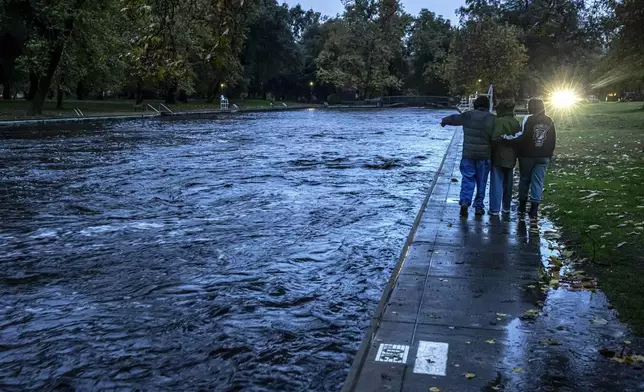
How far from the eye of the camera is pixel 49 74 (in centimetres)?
3862

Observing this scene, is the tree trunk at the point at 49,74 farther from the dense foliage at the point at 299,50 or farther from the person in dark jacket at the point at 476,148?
the person in dark jacket at the point at 476,148

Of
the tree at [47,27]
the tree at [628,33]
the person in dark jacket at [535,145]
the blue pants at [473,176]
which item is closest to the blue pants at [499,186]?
the blue pants at [473,176]

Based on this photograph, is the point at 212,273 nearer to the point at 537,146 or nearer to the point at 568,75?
the point at 537,146

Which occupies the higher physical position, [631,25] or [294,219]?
[631,25]

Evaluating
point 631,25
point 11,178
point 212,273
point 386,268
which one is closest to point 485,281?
point 386,268

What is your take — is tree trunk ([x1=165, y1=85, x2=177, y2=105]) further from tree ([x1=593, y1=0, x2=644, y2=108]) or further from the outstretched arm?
the outstretched arm

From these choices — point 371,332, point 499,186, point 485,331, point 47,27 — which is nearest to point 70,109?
point 47,27

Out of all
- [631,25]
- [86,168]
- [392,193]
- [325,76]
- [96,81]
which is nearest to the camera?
[392,193]

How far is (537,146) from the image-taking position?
353 inches

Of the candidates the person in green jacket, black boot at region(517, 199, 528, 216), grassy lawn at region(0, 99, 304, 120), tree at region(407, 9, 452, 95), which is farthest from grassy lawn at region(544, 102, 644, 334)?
tree at region(407, 9, 452, 95)

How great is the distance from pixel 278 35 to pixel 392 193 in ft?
239

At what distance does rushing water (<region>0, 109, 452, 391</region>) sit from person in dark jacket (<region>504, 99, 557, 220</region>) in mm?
2052

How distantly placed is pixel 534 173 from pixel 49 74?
36.9 metres

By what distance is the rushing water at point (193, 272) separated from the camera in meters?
4.77
